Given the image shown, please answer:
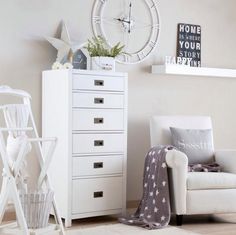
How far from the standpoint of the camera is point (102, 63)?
190 inches

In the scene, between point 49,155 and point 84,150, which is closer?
point 49,155

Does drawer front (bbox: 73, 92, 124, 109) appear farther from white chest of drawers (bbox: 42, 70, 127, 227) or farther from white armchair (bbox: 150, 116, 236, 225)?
white armchair (bbox: 150, 116, 236, 225)

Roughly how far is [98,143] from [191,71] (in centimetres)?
138

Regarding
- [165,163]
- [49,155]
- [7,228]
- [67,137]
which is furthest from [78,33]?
[7,228]

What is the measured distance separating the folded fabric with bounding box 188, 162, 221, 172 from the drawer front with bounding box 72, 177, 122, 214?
616mm

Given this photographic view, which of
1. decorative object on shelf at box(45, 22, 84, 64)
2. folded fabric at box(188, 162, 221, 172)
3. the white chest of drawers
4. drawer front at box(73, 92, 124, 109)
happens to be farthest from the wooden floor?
decorative object on shelf at box(45, 22, 84, 64)

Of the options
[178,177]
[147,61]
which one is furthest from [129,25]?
[178,177]

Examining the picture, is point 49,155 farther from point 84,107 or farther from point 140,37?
point 140,37

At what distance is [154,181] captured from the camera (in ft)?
15.5

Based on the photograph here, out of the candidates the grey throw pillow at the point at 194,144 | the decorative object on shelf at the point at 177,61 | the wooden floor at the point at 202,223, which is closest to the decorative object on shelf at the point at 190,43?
the decorative object on shelf at the point at 177,61

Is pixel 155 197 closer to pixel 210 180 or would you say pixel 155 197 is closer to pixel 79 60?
pixel 210 180

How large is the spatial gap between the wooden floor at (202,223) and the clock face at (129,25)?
4.83ft

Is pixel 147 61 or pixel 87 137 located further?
pixel 147 61

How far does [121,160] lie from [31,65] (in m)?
1.08
